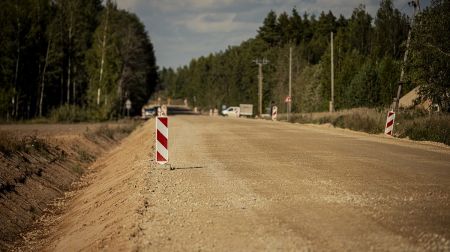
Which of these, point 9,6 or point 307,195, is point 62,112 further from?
point 307,195

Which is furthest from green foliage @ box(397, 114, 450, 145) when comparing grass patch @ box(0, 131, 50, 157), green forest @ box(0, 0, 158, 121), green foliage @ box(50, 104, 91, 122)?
green foliage @ box(50, 104, 91, 122)

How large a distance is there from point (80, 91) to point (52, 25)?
1310cm

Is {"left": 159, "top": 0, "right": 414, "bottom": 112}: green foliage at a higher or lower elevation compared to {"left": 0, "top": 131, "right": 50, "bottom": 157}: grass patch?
higher

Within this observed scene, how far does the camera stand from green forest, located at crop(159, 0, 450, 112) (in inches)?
907

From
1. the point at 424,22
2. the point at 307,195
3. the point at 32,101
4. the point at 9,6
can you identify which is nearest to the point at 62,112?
the point at 32,101

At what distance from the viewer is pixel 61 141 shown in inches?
885

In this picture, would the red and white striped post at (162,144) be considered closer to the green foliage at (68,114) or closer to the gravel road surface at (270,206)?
the gravel road surface at (270,206)

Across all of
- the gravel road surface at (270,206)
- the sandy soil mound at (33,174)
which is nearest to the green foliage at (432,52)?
the gravel road surface at (270,206)

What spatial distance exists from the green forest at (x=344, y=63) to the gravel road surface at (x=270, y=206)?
11.7 meters

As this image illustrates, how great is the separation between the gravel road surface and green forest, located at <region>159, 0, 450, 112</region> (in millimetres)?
11695

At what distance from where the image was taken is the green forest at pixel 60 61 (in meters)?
41.2

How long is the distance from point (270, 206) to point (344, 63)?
48755 mm

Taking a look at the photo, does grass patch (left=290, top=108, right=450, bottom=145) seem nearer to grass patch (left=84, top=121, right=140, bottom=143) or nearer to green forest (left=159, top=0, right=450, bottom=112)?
green forest (left=159, top=0, right=450, bottom=112)

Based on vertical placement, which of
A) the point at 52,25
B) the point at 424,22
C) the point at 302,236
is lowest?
the point at 302,236
